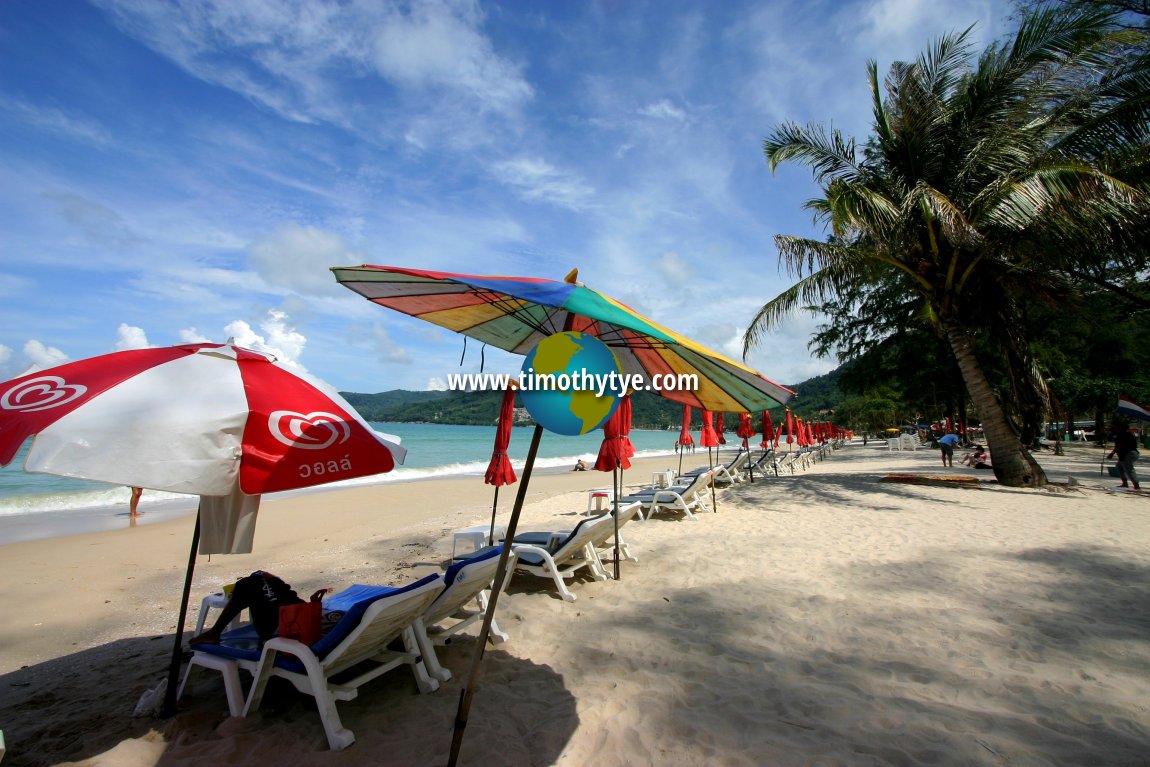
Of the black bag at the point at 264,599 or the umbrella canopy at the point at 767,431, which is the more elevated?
the umbrella canopy at the point at 767,431

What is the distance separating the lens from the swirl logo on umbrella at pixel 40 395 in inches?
83.8

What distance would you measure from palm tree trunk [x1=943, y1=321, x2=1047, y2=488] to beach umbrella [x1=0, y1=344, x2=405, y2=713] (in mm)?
11272

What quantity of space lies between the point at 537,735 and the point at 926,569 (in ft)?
14.8

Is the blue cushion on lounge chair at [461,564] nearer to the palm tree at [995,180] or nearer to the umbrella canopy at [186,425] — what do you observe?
the umbrella canopy at [186,425]

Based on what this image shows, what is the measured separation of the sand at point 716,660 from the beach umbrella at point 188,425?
1.11 metres

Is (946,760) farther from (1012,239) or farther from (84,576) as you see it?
(1012,239)

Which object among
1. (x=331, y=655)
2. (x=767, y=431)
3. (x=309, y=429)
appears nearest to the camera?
(x=309, y=429)

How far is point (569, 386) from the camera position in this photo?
6.84ft

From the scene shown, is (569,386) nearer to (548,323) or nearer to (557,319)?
(557,319)

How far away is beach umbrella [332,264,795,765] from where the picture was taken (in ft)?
7.73

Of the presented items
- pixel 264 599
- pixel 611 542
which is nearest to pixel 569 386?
pixel 264 599

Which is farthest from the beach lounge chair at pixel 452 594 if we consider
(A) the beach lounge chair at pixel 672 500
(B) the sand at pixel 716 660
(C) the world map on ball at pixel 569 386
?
(A) the beach lounge chair at pixel 672 500

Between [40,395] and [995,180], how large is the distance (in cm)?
1213

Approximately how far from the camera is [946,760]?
2.44 m
